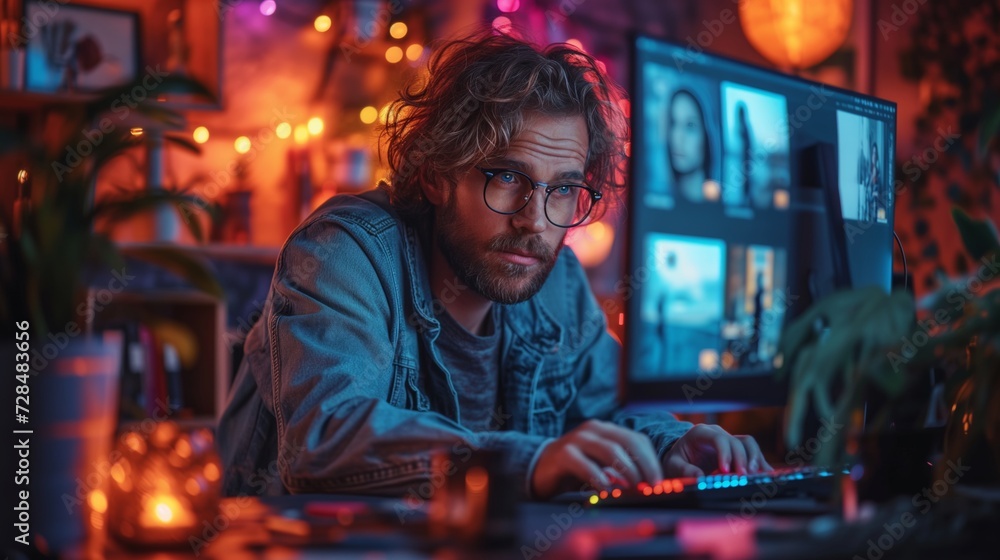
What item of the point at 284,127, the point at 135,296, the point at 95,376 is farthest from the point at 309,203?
the point at 95,376

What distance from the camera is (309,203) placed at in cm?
310

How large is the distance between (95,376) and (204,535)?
0.16 metres

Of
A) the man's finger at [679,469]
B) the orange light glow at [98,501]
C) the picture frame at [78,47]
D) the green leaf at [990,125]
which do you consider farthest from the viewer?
the picture frame at [78,47]

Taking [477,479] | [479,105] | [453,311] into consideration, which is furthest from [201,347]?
[477,479]

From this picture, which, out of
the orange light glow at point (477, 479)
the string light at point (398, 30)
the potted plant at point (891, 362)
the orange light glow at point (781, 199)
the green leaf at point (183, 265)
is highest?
the string light at point (398, 30)

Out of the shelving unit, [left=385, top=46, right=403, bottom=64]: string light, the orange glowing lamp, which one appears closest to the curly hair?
the orange glowing lamp

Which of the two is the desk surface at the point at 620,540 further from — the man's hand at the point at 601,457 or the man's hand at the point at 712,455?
the man's hand at the point at 712,455

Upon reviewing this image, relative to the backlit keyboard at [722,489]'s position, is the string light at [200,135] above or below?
above

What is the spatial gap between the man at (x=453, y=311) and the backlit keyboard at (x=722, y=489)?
0.06 metres

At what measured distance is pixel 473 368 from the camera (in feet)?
5.00

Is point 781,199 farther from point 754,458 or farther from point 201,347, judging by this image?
point 201,347

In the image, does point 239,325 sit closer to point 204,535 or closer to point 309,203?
point 309,203

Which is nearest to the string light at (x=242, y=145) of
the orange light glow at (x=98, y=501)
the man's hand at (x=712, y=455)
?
the man's hand at (x=712, y=455)

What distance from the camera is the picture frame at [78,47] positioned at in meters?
2.63
